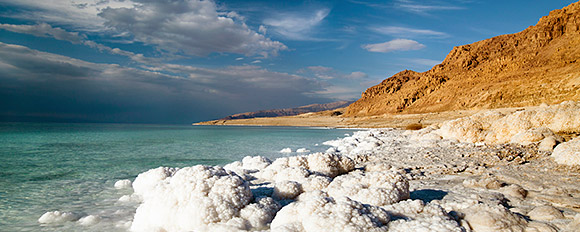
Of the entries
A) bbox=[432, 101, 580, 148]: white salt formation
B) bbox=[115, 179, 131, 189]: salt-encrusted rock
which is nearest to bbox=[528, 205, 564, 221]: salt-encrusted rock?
bbox=[432, 101, 580, 148]: white salt formation

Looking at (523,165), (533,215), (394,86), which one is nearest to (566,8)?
(394,86)

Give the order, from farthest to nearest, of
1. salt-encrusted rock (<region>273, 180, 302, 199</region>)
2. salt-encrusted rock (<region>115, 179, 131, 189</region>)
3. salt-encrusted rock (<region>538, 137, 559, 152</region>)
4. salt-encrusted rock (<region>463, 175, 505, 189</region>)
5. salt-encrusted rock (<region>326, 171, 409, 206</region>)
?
1. salt-encrusted rock (<region>538, 137, 559, 152</region>)
2. salt-encrusted rock (<region>115, 179, 131, 189</region>)
3. salt-encrusted rock (<region>463, 175, 505, 189</region>)
4. salt-encrusted rock (<region>273, 180, 302, 199</region>)
5. salt-encrusted rock (<region>326, 171, 409, 206</region>)

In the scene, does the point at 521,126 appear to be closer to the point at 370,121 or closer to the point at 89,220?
the point at 89,220

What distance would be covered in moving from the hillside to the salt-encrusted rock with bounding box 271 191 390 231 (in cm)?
4437

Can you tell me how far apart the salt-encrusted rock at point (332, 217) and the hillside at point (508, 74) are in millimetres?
44371

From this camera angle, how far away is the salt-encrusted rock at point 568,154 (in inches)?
279

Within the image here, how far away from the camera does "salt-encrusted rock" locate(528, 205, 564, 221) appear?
3771mm

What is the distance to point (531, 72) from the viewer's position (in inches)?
2045

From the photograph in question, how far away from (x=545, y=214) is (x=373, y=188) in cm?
217

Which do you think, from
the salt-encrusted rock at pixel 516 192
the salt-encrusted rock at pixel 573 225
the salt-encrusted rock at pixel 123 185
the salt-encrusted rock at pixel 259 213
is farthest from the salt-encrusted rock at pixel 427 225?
the salt-encrusted rock at pixel 123 185

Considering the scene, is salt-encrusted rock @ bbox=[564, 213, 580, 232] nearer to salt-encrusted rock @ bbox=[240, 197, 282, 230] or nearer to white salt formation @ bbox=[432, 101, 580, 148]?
salt-encrusted rock @ bbox=[240, 197, 282, 230]

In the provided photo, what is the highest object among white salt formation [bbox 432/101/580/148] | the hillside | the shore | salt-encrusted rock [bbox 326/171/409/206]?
the hillside

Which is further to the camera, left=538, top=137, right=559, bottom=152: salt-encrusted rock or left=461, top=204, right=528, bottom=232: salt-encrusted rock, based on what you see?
left=538, top=137, right=559, bottom=152: salt-encrusted rock

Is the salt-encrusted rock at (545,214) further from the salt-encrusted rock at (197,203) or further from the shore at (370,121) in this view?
the shore at (370,121)
